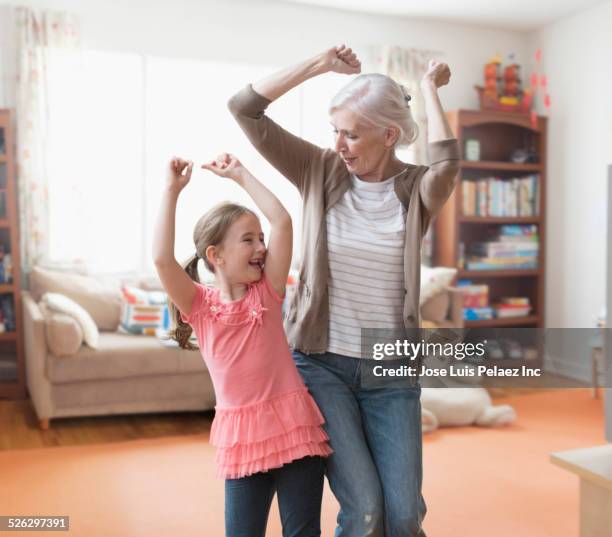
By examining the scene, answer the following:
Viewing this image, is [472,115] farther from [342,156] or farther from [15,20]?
[342,156]

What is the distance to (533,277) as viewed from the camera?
6.10 meters

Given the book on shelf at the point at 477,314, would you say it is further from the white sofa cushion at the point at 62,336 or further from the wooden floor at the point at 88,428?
the white sofa cushion at the point at 62,336

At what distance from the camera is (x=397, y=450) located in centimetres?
169

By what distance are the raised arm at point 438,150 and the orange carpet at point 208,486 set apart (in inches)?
61.2

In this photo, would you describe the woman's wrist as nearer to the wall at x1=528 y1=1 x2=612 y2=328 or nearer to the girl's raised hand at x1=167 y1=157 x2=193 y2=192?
the girl's raised hand at x1=167 y1=157 x2=193 y2=192

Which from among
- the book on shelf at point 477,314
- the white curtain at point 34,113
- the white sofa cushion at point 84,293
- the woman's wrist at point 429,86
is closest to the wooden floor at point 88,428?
the white sofa cushion at point 84,293

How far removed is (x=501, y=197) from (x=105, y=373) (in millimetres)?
3282

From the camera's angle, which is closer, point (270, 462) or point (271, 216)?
point (270, 462)

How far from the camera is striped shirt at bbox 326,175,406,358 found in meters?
1.75

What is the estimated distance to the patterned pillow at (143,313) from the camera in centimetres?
446

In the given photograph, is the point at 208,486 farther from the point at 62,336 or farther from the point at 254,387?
the point at 254,387

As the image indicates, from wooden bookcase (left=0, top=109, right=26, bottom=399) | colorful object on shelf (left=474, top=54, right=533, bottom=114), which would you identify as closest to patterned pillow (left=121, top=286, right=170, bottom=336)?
wooden bookcase (left=0, top=109, right=26, bottom=399)

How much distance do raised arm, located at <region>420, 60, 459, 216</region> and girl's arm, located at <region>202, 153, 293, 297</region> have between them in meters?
0.33

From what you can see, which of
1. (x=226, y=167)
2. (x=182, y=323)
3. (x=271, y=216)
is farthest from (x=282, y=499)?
(x=226, y=167)
